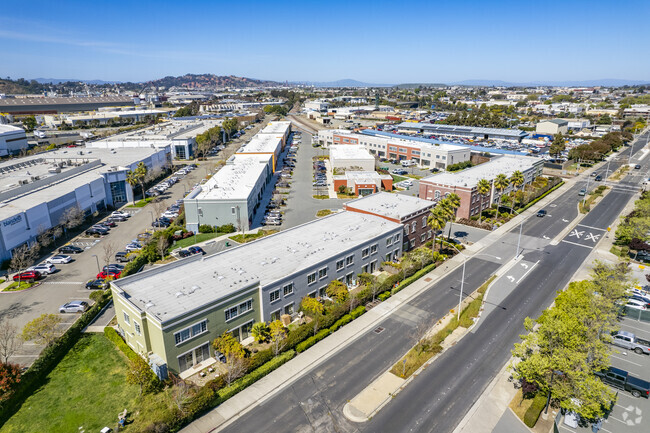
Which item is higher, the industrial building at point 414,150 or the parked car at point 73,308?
the industrial building at point 414,150

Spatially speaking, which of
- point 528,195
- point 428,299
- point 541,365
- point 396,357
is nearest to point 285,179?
point 528,195

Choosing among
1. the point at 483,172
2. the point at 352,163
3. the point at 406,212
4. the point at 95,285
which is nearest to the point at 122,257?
the point at 95,285

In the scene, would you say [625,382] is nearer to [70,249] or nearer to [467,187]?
[467,187]

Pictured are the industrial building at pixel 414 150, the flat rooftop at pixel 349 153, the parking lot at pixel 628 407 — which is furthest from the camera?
the industrial building at pixel 414 150

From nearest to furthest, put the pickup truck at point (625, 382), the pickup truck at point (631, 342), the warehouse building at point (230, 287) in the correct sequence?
the pickup truck at point (625, 382), the warehouse building at point (230, 287), the pickup truck at point (631, 342)

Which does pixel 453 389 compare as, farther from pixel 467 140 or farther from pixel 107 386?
pixel 467 140

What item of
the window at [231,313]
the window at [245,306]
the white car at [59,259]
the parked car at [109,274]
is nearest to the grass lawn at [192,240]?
the parked car at [109,274]

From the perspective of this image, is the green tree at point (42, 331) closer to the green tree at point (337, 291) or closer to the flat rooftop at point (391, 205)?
the green tree at point (337, 291)
